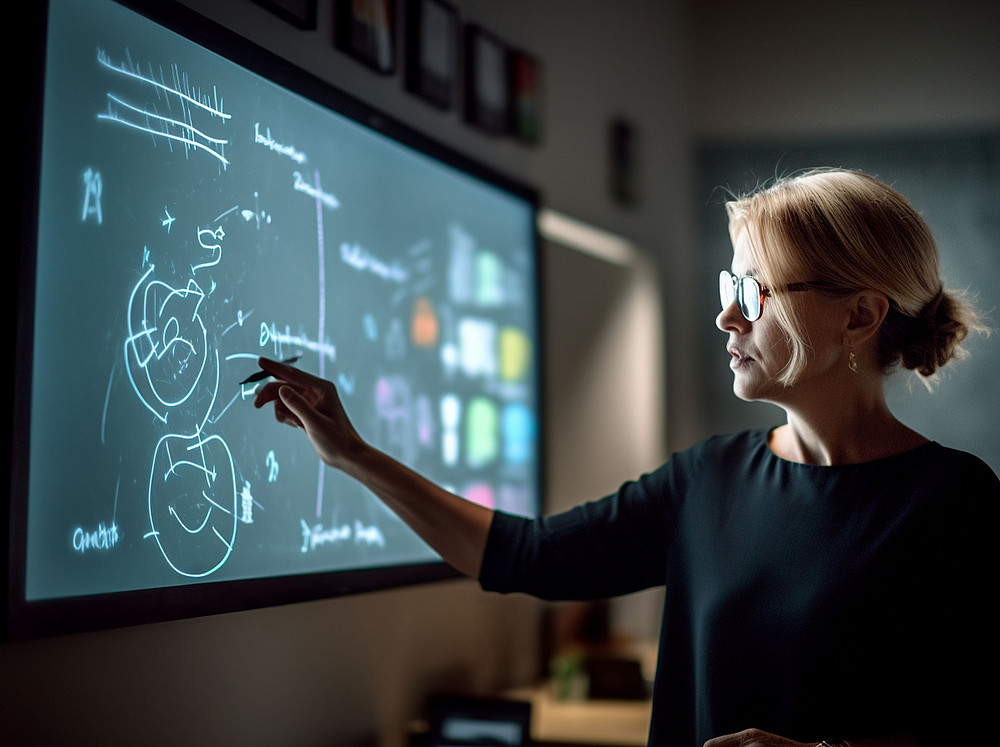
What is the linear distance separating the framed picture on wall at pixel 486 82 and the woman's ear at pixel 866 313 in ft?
4.00

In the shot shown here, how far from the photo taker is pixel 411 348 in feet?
6.52

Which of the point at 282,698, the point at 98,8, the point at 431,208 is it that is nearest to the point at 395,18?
the point at 431,208

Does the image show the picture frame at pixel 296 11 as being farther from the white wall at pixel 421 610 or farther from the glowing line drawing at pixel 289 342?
the glowing line drawing at pixel 289 342

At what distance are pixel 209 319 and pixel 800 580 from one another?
94cm

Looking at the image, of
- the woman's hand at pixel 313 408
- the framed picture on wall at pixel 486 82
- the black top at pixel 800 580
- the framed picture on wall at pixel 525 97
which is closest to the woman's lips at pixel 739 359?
the black top at pixel 800 580

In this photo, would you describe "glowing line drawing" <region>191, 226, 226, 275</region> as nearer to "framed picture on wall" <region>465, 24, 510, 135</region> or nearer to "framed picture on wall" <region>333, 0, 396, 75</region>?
"framed picture on wall" <region>333, 0, 396, 75</region>

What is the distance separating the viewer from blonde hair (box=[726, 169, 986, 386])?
4.53ft

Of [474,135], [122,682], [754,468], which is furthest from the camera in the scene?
[474,135]

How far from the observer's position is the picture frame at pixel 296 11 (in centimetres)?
166

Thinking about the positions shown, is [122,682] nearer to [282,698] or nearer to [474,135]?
[282,698]

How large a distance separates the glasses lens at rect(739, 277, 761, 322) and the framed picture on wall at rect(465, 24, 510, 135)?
1107 mm

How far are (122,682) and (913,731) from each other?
1.08 metres

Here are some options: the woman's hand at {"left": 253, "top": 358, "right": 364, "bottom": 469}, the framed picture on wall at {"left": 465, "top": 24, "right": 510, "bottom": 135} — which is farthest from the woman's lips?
the framed picture on wall at {"left": 465, "top": 24, "right": 510, "bottom": 135}

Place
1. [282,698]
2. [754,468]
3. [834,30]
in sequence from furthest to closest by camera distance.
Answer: [834,30], [282,698], [754,468]
